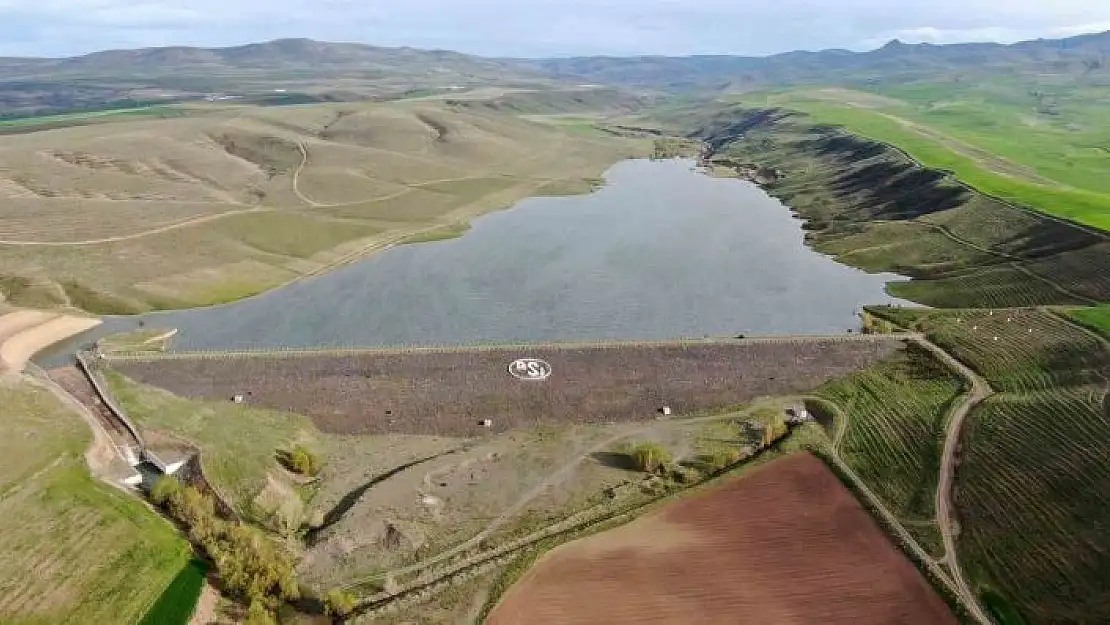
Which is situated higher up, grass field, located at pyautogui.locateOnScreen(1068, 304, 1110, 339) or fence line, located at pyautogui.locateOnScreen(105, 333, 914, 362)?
grass field, located at pyautogui.locateOnScreen(1068, 304, 1110, 339)

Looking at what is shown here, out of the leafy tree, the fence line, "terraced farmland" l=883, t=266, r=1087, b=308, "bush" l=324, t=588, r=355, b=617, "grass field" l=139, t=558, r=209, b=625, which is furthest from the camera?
"terraced farmland" l=883, t=266, r=1087, b=308

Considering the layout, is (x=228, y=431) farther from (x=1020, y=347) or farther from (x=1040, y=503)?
(x=1020, y=347)

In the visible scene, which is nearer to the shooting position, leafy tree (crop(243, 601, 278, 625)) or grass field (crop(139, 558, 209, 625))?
leafy tree (crop(243, 601, 278, 625))

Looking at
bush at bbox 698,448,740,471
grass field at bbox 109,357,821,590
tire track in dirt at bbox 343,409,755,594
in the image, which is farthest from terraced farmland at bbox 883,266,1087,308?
bush at bbox 698,448,740,471

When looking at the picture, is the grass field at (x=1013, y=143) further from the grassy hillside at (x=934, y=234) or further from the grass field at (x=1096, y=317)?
the grass field at (x=1096, y=317)

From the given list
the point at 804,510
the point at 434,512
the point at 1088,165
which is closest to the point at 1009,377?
the point at 804,510

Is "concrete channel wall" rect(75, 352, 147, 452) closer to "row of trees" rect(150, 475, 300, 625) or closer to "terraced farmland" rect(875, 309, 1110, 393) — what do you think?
"row of trees" rect(150, 475, 300, 625)

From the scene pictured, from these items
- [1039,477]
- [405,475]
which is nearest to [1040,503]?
[1039,477]

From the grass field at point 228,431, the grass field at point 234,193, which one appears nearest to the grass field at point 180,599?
the grass field at point 228,431
